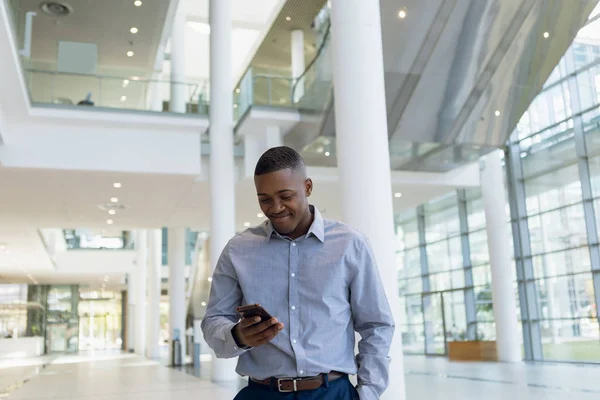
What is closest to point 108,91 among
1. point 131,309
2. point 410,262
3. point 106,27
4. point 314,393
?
point 106,27

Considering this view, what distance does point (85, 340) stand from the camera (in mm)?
48125

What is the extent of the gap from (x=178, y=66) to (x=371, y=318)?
17595 mm

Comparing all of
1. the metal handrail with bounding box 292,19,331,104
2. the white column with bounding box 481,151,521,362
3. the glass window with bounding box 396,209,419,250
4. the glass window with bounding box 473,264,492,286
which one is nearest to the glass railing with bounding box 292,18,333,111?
the metal handrail with bounding box 292,19,331,104

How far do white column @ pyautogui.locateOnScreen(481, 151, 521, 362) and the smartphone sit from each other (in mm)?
16649

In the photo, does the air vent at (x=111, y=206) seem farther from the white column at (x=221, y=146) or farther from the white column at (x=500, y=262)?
the white column at (x=500, y=262)

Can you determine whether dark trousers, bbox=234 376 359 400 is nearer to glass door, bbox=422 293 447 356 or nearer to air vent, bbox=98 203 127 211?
air vent, bbox=98 203 127 211

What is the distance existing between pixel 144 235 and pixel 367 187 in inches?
1133

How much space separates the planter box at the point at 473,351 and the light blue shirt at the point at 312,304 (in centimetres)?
1695

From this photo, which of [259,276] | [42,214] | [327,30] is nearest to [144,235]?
[42,214]

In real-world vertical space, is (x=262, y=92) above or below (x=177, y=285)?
above

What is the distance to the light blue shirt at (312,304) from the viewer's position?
6.87 feet

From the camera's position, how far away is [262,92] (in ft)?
47.4

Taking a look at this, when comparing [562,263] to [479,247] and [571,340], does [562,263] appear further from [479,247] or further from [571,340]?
[479,247]

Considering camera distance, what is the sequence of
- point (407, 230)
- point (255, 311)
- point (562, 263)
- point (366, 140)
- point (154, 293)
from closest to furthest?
point (255, 311)
point (366, 140)
point (562, 263)
point (407, 230)
point (154, 293)
